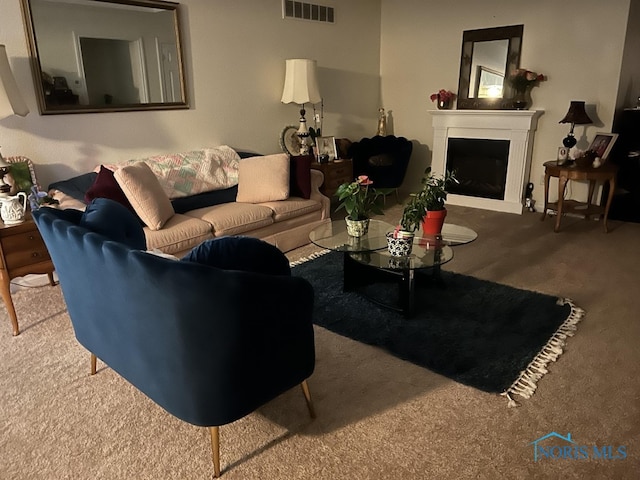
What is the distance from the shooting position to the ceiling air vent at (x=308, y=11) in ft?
15.9

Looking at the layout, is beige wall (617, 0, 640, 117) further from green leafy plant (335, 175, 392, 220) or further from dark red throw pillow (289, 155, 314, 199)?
green leafy plant (335, 175, 392, 220)

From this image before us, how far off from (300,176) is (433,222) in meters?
1.51

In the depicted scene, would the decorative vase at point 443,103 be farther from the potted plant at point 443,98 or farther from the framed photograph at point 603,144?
the framed photograph at point 603,144

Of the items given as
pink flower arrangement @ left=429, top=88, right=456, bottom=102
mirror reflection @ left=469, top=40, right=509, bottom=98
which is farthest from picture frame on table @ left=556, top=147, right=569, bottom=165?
pink flower arrangement @ left=429, top=88, right=456, bottom=102

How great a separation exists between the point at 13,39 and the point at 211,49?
62.3 inches

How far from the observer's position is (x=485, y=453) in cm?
182

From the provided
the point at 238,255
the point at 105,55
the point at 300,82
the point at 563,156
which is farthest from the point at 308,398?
the point at 563,156

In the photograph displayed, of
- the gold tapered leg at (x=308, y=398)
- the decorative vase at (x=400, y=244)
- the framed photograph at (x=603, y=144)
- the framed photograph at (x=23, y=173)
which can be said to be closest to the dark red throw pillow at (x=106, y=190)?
the framed photograph at (x=23, y=173)

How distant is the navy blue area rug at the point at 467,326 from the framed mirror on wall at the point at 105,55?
211 centimetres

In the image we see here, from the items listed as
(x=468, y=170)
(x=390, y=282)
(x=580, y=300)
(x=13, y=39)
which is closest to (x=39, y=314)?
(x=13, y=39)

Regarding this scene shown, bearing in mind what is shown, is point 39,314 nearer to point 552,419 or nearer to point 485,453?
point 485,453

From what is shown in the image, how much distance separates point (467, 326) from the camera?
272cm

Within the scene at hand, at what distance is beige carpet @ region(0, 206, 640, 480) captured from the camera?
1.76 m

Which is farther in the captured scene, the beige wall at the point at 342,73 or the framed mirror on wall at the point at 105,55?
the beige wall at the point at 342,73
